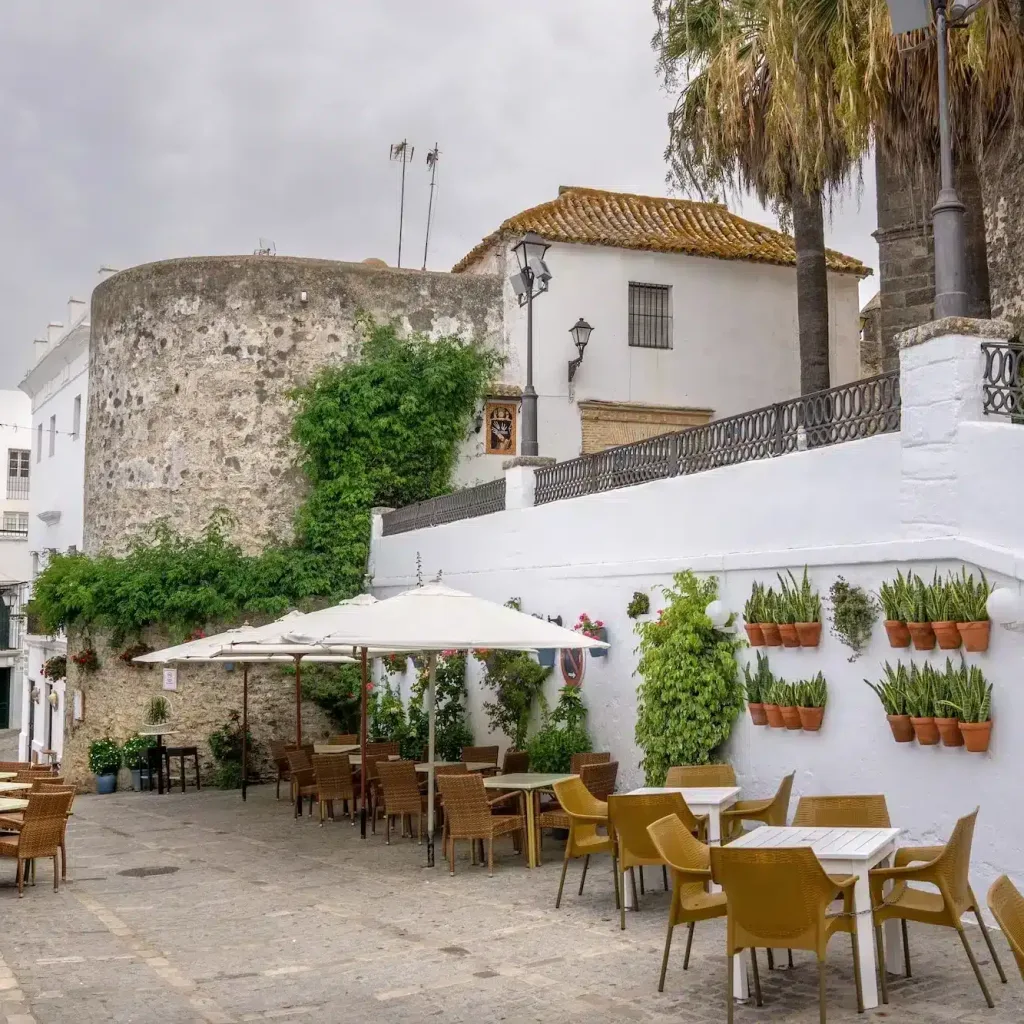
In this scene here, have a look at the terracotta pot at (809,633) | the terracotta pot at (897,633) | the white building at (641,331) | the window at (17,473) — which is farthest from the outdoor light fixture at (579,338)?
the window at (17,473)

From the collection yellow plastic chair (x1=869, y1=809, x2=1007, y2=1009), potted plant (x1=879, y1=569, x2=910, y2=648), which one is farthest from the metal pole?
yellow plastic chair (x1=869, y1=809, x2=1007, y2=1009)

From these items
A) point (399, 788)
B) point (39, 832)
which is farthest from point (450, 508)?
point (39, 832)

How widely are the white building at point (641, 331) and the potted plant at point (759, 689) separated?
35.8ft

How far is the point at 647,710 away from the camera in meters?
11.5

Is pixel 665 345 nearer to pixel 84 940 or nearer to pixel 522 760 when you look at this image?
pixel 522 760

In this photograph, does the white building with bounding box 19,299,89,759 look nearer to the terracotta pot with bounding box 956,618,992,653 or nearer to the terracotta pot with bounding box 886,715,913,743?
the terracotta pot with bounding box 886,715,913,743

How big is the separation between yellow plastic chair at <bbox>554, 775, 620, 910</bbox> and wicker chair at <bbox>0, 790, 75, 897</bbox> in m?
4.42

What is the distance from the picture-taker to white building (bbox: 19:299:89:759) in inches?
1067

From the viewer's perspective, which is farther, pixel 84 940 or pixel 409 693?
pixel 409 693

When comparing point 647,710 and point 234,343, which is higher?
point 234,343

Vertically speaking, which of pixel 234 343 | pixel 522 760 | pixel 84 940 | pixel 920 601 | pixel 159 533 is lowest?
pixel 84 940

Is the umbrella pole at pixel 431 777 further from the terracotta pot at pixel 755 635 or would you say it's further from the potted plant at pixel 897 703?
the potted plant at pixel 897 703

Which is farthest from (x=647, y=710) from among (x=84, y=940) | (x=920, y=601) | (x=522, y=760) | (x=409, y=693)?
(x=409, y=693)

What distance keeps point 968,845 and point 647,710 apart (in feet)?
16.2
